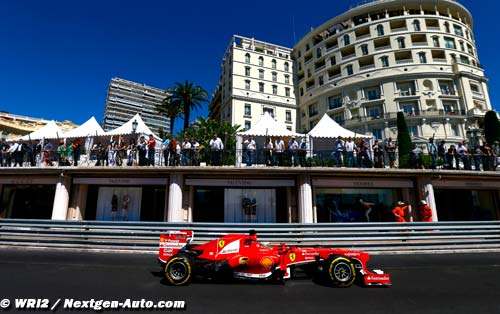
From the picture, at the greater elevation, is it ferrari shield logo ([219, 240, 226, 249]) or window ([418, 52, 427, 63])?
window ([418, 52, 427, 63])

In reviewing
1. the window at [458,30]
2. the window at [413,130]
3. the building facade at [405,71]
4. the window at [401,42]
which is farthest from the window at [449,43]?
the window at [413,130]

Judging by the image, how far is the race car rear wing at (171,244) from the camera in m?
6.02

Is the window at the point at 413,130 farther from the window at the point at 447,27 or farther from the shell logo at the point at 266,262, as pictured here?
the shell logo at the point at 266,262

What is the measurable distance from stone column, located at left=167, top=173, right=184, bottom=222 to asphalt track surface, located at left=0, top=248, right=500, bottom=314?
5.13 meters

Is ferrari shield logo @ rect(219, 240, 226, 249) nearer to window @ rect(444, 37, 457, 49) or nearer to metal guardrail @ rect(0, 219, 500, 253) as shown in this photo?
metal guardrail @ rect(0, 219, 500, 253)

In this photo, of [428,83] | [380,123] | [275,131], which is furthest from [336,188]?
[428,83]

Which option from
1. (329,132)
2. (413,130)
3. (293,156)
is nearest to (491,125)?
(413,130)

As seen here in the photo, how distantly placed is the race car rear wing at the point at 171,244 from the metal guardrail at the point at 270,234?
2951mm

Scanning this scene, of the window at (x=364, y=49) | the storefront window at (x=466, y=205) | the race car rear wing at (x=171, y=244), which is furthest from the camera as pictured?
the window at (x=364, y=49)

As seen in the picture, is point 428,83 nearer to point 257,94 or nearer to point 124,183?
point 257,94

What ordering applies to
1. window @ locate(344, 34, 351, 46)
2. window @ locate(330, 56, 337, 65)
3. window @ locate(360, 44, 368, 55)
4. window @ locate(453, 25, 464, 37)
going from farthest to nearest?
window @ locate(330, 56, 337, 65), window @ locate(344, 34, 351, 46), window @ locate(360, 44, 368, 55), window @ locate(453, 25, 464, 37)

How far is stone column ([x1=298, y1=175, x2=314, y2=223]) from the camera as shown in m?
12.8

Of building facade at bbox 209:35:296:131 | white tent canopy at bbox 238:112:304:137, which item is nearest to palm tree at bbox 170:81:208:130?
building facade at bbox 209:35:296:131

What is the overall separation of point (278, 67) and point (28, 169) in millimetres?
48492
